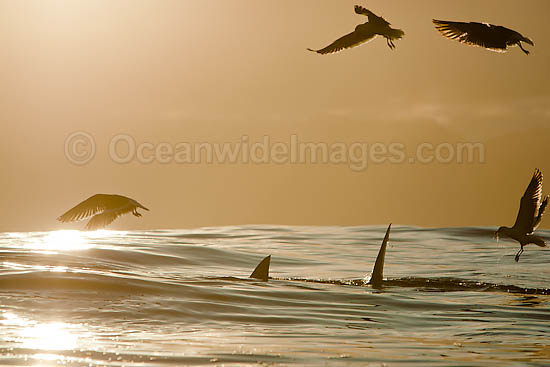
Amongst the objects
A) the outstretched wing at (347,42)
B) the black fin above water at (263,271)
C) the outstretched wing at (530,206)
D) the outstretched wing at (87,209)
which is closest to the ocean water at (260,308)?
the black fin above water at (263,271)

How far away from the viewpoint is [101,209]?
15.8 m

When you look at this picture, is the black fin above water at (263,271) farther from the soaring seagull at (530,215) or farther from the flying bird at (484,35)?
the flying bird at (484,35)

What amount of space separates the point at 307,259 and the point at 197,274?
609cm

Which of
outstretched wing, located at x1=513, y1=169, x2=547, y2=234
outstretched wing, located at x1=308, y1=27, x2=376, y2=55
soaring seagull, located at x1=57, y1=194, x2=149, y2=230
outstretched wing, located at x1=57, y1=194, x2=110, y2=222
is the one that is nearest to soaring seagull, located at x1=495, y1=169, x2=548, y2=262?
outstretched wing, located at x1=513, y1=169, x2=547, y2=234

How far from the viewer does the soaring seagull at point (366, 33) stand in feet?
53.2

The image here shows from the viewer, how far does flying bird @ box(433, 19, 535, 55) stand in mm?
14531

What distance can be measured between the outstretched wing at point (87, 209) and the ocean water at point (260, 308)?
1.10 meters

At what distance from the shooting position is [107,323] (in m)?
12.6

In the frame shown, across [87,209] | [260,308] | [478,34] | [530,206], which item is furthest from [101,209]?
[530,206]

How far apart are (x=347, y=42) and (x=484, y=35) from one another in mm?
3516

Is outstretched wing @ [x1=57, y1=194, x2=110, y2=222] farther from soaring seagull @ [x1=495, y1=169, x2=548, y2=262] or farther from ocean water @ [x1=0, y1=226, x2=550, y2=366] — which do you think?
soaring seagull @ [x1=495, y1=169, x2=548, y2=262]

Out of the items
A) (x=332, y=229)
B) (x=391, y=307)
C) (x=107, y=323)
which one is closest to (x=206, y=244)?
(x=332, y=229)

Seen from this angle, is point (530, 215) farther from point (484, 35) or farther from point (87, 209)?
point (87, 209)

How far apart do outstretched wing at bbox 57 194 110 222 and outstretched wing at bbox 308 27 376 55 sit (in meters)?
5.12
